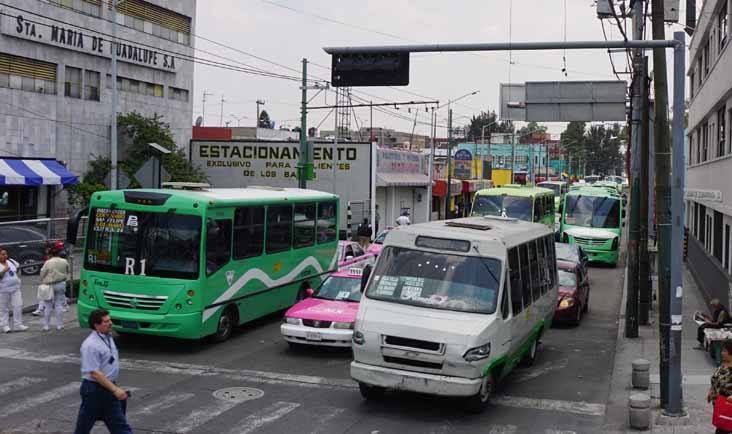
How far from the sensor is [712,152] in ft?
87.3

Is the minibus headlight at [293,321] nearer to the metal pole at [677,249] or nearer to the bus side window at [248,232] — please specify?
the bus side window at [248,232]

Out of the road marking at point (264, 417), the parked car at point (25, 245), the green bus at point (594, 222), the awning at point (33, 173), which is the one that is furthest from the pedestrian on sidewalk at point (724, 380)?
the awning at point (33, 173)

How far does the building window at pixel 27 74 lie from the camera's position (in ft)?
98.0

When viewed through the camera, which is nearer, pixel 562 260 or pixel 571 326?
pixel 571 326

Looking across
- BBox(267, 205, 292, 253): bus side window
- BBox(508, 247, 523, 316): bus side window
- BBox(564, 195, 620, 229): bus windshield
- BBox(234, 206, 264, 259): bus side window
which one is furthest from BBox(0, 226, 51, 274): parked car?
BBox(564, 195, 620, 229): bus windshield

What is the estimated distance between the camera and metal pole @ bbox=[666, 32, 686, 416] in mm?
11141

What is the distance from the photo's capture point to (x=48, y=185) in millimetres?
31969

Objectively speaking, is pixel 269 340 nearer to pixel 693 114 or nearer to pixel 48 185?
pixel 48 185

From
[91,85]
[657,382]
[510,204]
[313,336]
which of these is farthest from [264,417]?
[91,85]

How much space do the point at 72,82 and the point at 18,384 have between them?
22960 millimetres

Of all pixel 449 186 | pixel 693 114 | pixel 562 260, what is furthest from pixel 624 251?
pixel 562 260

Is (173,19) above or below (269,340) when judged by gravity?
above

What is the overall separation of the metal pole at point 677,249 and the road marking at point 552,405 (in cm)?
104

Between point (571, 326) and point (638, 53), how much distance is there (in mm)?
6547
